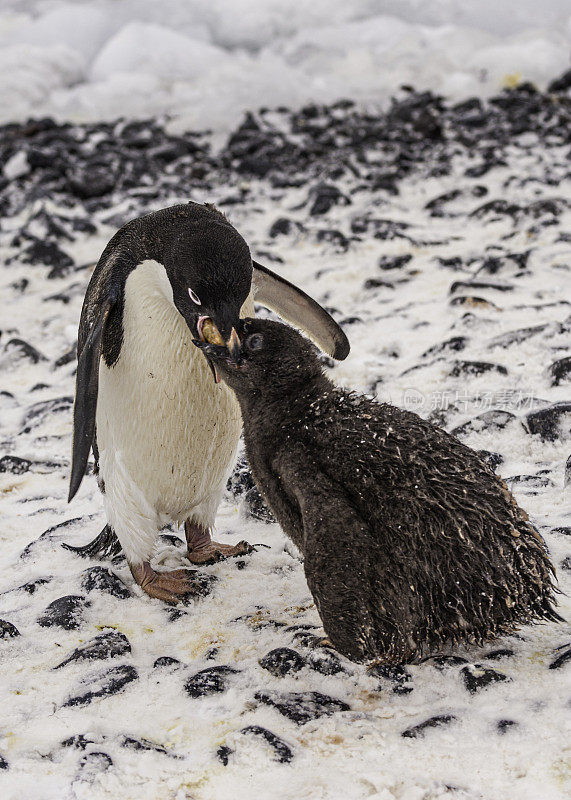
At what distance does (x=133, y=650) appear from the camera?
230 centimetres

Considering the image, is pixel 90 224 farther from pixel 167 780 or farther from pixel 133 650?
pixel 167 780

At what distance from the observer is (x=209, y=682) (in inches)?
82.0

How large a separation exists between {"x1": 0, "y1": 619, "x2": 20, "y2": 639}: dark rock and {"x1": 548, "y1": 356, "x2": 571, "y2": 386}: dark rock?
2.25 meters

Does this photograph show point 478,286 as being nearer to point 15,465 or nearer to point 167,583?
point 15,465

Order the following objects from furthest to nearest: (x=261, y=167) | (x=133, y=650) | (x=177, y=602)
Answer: (x=261, y=167), (x=177, y=602), (x=133, y=650)

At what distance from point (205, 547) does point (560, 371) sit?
1.64m

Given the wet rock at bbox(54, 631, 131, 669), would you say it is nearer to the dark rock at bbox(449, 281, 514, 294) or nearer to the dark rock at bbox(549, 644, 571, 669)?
the dark rock at bbox(549, 644, 571, 669)

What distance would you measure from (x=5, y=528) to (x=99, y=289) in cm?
94

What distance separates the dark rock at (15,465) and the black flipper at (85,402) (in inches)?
42.0

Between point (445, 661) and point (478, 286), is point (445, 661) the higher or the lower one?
the lower one

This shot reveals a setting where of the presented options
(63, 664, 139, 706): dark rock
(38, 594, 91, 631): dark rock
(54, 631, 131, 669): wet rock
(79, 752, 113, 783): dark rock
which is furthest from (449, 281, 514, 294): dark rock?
(79, 752, 113, 783): dark rock

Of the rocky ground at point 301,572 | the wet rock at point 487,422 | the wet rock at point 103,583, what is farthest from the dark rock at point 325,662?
the wet rock at point 487,422

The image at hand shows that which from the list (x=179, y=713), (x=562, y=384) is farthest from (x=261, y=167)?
(x=179, y=713)

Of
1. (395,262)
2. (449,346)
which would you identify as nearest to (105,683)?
(449,346)
